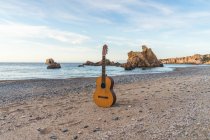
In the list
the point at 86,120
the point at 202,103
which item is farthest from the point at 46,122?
the point at 202,103

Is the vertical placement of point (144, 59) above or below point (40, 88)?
above

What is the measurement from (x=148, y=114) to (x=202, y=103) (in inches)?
124

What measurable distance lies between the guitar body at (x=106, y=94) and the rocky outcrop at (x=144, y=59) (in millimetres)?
94230

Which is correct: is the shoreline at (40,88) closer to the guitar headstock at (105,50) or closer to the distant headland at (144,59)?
the guitar headstock at (105,50)

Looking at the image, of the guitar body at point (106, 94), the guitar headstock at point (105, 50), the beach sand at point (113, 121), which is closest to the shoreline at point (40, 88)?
the beach sand at point (113, 121)

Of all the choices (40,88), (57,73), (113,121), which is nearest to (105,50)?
(113,121)

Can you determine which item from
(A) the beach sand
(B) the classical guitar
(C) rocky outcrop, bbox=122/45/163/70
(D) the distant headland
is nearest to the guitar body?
(B) the classical guitar

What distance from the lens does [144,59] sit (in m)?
113

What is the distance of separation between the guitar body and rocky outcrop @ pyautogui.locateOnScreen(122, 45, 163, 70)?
9423 centimetres

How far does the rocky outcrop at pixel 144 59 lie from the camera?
109312 mm

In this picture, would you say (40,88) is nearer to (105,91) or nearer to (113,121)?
(105,91)

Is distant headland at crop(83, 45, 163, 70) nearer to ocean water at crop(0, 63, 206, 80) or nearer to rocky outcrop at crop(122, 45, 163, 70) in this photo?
rocky outcrop at crop(122, 45, 163, 70)

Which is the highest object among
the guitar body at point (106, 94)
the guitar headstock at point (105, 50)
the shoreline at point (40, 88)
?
the guitar headstock at point (105, 50)

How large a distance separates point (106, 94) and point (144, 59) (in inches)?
4045
